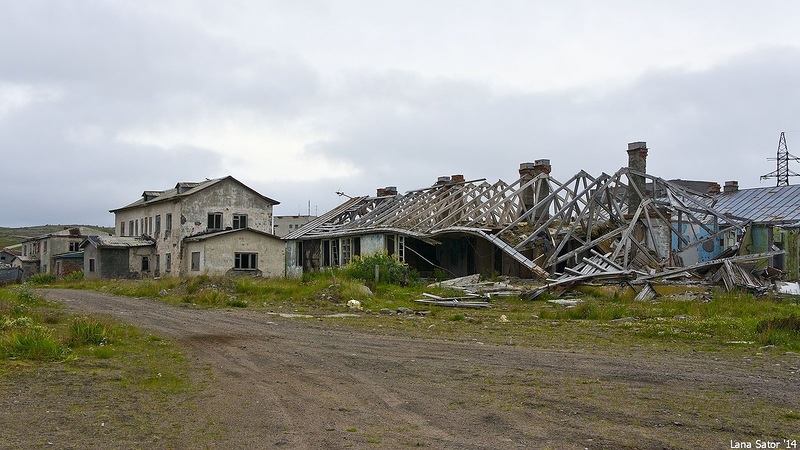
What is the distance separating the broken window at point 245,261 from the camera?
35.6 metres

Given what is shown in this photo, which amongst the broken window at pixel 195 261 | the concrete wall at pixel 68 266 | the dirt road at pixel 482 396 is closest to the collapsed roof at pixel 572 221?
the broken window at pixel 195 261

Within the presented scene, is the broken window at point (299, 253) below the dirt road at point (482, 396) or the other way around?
the other way around

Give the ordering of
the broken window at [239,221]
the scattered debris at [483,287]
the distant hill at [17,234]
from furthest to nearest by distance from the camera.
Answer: the distant hill at [17,234] → the broken window at [239,221] → the scattered debris at [483,287]

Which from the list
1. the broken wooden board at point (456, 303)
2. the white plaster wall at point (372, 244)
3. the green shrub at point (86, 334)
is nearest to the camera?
the green shrub at point (86, 334)

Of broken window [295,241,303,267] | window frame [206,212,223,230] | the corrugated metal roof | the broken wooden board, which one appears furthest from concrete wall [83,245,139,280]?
the corrugated metal roof

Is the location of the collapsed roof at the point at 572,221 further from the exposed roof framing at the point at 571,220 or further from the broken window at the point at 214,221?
the broken window at the point at 214,221

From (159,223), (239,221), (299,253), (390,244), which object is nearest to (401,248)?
(390,244)

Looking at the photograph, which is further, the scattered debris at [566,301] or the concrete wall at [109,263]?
the concrete wall at [109,263]

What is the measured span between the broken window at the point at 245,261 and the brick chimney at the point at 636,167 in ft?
61.4

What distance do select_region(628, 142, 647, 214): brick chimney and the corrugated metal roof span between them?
5595mm

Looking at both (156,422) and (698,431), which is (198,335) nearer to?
(156,422)

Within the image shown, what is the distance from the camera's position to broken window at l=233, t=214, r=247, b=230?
40.5 metres

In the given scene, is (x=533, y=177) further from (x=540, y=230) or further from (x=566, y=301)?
(x=566, y=301)

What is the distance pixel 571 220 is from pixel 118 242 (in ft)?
86.5
